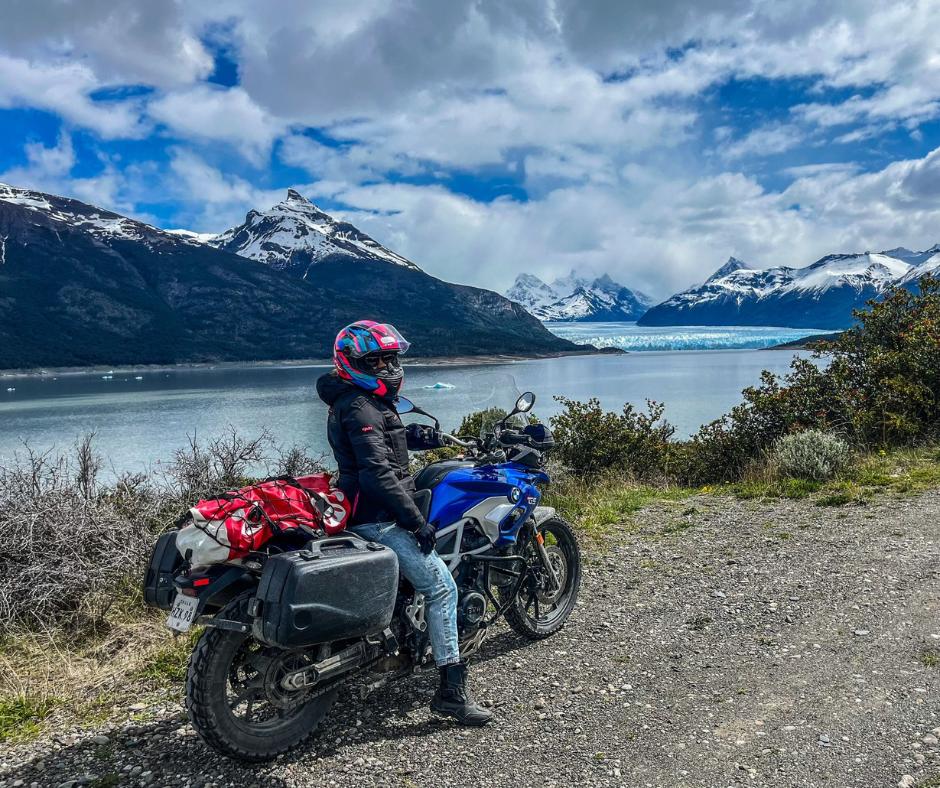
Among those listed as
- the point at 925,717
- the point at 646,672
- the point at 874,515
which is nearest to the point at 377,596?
the point at 646,672

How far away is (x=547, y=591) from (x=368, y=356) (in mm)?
2470

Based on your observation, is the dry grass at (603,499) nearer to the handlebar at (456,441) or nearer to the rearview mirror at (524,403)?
the handlebar at (456,441)

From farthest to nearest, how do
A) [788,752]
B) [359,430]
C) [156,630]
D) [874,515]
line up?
[874,515], [156,630], [359,430], [788,752]

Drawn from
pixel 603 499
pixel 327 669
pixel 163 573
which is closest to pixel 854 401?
pixel 603 499

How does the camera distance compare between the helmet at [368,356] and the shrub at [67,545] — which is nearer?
the helmet at [368,356]

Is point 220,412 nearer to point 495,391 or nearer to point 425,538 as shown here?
point 495,391

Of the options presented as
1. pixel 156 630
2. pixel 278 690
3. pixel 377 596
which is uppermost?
pixel 377 596

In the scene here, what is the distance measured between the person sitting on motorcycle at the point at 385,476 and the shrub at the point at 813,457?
753cm

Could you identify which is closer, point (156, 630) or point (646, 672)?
point (646, 672)

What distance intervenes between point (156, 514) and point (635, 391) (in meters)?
45.2

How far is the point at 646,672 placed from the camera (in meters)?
4.32

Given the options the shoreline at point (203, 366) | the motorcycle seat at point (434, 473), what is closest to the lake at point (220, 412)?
the motorcycle seat at point (434, 473)

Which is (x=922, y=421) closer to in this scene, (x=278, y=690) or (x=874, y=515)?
(x=874, y=515)

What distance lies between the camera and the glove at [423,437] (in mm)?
4262
